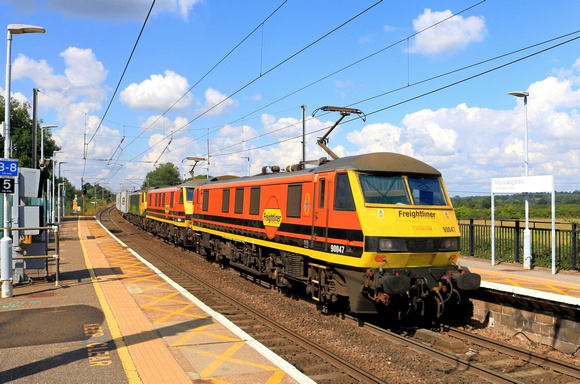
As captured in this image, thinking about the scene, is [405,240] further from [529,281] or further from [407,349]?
[529,281]

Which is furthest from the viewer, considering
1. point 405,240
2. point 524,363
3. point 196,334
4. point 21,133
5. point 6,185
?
point 21,133

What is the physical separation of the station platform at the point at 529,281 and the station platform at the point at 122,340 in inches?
216

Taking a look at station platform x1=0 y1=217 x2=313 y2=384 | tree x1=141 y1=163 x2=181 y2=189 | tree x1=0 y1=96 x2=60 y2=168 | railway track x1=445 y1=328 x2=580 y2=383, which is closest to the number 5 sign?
station platform x1=0 y1=217 x2=313 y2=384

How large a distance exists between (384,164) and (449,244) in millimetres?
2155

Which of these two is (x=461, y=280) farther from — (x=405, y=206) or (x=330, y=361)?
(x=330, y=361)

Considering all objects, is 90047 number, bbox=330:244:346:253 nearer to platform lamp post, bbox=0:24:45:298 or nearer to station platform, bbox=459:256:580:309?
station platform, bbox=459:256:580:309

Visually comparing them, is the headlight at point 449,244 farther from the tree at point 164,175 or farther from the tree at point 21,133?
the tree at point 164,175

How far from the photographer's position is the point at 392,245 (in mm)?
8992

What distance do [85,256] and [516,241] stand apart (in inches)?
693

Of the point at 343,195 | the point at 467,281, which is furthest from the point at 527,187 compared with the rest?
the point at 343,195

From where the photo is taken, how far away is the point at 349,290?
9.50m

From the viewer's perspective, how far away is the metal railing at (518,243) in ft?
54.5

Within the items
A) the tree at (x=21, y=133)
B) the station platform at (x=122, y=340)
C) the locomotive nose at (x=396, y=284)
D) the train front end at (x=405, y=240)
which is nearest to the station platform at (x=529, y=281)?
the train front end at (x=405, y=240)

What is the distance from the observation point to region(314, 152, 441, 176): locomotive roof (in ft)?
31.8
